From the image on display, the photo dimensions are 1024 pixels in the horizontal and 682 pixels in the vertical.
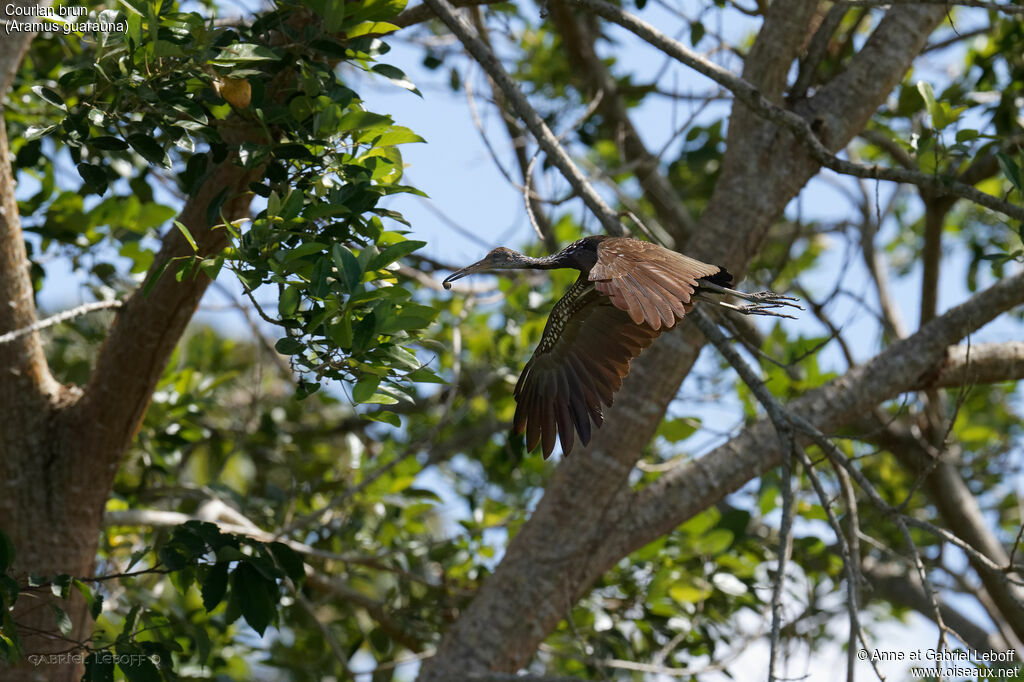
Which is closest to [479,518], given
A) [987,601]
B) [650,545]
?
[650,545]

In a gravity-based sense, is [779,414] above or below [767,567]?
below

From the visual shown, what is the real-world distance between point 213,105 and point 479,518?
6.24 ft

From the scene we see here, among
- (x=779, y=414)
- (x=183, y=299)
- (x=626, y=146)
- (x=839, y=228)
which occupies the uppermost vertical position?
(x=626, y=146)

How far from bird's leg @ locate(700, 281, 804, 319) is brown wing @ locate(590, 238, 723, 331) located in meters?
0.29

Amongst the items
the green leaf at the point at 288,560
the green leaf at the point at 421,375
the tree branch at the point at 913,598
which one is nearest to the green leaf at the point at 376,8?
the green leaf at the point at 421,375

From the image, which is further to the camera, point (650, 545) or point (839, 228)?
point (839, 228)

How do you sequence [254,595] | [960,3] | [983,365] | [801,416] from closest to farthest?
1. [960,3]
2. [254,595]
3. [801,416]
4. [983,365]

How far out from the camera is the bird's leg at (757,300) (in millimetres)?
2422

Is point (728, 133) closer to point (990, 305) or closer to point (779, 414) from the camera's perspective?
point (990, 305)

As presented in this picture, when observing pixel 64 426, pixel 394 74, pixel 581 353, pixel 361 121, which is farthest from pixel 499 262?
pixel 64 426

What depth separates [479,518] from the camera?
12.0 feet

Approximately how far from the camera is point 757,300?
2584 millimetres

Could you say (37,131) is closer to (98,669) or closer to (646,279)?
(98,669)

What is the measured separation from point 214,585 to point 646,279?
1.22 m
